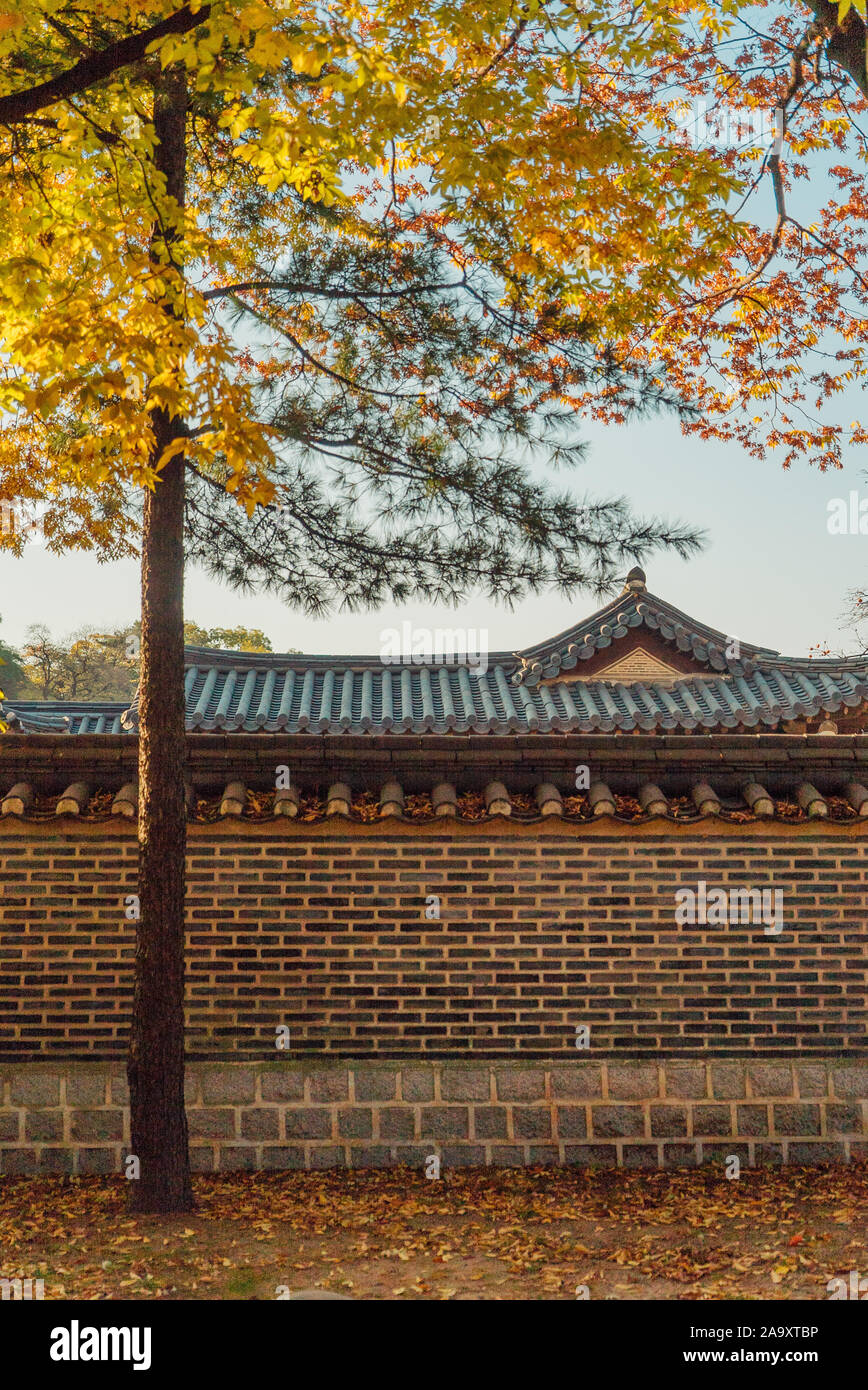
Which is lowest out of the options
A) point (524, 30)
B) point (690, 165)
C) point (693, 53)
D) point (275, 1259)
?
point (275, 1259)

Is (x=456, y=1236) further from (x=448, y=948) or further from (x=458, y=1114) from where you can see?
(x=448, y=948)

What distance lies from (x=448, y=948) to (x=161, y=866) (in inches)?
75.1

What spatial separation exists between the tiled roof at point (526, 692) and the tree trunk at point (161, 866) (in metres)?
5.83

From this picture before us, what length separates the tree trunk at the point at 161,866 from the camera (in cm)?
614

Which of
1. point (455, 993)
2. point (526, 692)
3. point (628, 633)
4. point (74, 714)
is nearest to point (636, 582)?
point (628, 633)

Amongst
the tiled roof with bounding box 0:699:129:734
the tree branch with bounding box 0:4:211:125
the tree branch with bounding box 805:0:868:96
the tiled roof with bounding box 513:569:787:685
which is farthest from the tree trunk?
the tiled roof with bounding box 513:569:787:685

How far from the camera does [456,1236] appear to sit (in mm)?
5941

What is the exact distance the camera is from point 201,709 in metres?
13.1

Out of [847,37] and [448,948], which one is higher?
[847,37]

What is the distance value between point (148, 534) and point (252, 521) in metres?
0.78

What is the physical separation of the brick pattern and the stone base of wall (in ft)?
0.41

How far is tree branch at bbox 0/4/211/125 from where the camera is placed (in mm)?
5098

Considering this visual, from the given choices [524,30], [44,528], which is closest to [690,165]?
[524,30]

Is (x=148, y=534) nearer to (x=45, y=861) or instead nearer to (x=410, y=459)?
(x=410, y=459)
